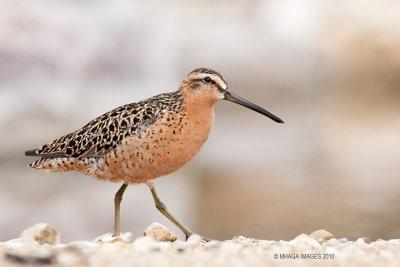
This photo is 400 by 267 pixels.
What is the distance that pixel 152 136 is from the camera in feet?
16.9

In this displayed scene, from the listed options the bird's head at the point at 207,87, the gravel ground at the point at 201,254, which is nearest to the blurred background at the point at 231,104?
the bird's head at the point at 207,87

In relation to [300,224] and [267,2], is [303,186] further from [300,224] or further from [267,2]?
[267,2]

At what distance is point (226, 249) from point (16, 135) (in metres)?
9.75

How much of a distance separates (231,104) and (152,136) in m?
11.0

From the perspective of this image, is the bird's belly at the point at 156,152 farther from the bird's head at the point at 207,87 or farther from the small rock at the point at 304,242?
the small rock at the point at 304,242

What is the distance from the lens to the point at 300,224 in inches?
327

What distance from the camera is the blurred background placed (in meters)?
9.40

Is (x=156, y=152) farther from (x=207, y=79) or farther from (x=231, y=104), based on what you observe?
(x=231, y=104)

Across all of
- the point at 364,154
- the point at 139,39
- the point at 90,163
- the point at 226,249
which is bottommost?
the point at 226,249

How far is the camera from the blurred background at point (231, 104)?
30.8ft

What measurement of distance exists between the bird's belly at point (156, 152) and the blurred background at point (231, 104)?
2510 mm

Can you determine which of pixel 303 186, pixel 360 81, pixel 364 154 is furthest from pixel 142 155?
pixel 360 81

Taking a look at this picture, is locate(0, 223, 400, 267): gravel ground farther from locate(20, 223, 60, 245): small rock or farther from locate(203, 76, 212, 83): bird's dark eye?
locate(203, 76, 212, 83): bird's dark eye

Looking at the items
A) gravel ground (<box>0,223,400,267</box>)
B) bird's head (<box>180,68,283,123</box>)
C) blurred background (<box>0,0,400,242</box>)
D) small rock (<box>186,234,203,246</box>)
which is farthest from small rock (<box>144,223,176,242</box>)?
blurred background (<box>0,0,400,242</box>)
